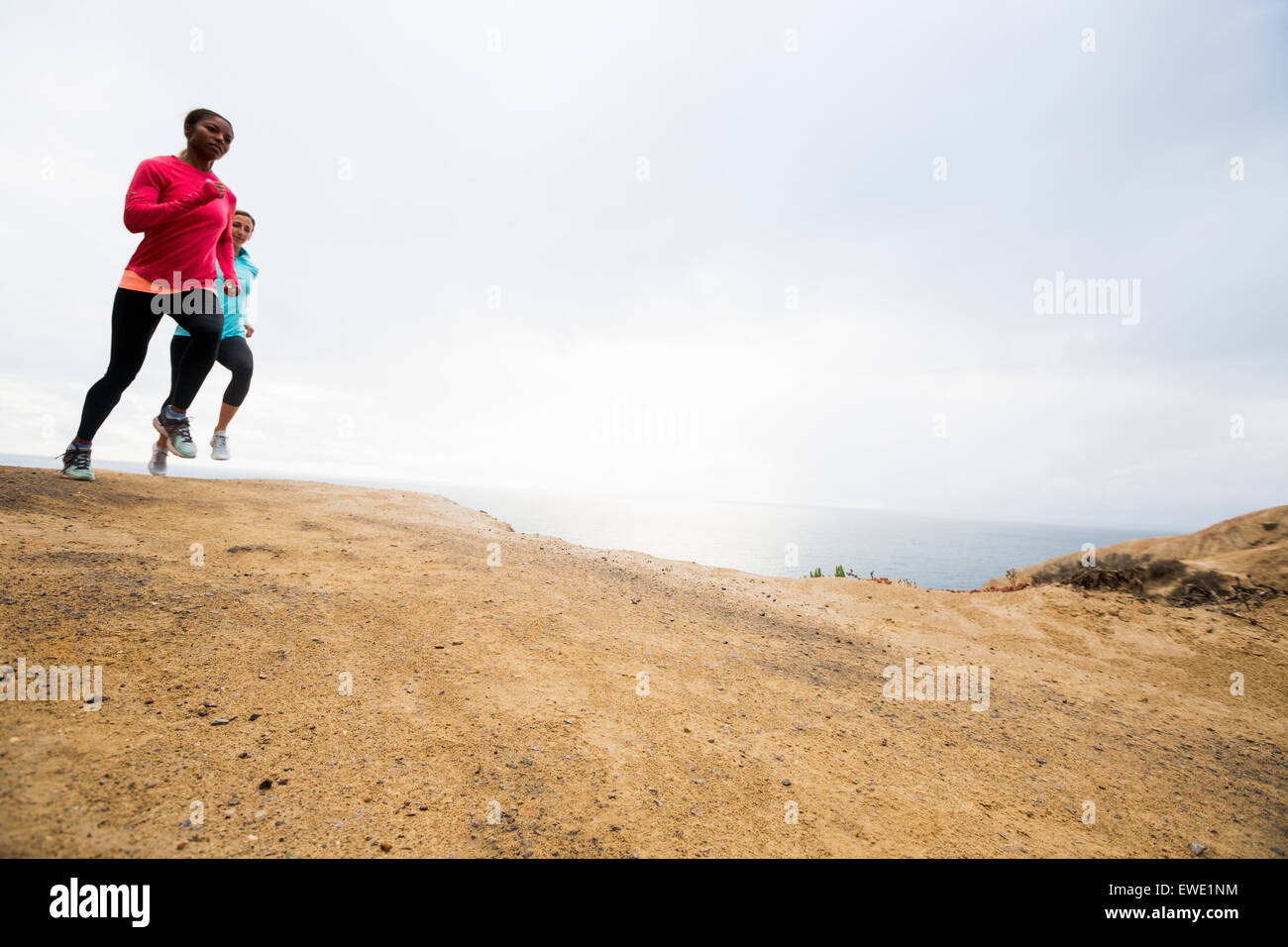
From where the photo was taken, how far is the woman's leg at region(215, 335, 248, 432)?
622 centimetres

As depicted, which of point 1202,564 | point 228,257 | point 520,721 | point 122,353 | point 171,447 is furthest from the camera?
point 1202,564

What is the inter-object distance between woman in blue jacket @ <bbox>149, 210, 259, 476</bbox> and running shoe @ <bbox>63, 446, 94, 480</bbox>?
0.60 meters

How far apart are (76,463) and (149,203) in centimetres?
350

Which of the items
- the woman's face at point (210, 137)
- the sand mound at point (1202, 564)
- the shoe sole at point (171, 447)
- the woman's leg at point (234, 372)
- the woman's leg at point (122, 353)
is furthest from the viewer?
the sand mound at point (1202, 564)

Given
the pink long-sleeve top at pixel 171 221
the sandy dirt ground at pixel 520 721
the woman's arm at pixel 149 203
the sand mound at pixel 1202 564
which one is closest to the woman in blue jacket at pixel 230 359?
the pink long-sleeve top at pixel 171 221

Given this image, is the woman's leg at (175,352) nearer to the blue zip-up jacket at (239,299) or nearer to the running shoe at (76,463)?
the blue zip-up jacket at (239,299)

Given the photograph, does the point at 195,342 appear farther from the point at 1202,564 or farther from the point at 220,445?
the point at 1202,564

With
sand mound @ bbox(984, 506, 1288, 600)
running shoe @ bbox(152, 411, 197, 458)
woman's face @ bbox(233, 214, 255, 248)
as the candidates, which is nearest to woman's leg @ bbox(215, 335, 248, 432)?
running shoe @ bbox(152, 411, 197, 458)

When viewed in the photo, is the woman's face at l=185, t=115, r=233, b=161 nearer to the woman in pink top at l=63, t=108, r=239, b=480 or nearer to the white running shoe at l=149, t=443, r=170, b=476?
the woman in pink top at l=63, t=108, r=239, b=480

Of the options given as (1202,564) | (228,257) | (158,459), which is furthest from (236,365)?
(1202,564)

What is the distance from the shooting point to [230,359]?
6.27 meters

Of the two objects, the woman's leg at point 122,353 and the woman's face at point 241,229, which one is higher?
the woman's face at point 241,229

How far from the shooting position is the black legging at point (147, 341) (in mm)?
5246

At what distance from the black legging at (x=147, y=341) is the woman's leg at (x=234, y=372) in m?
0.53
